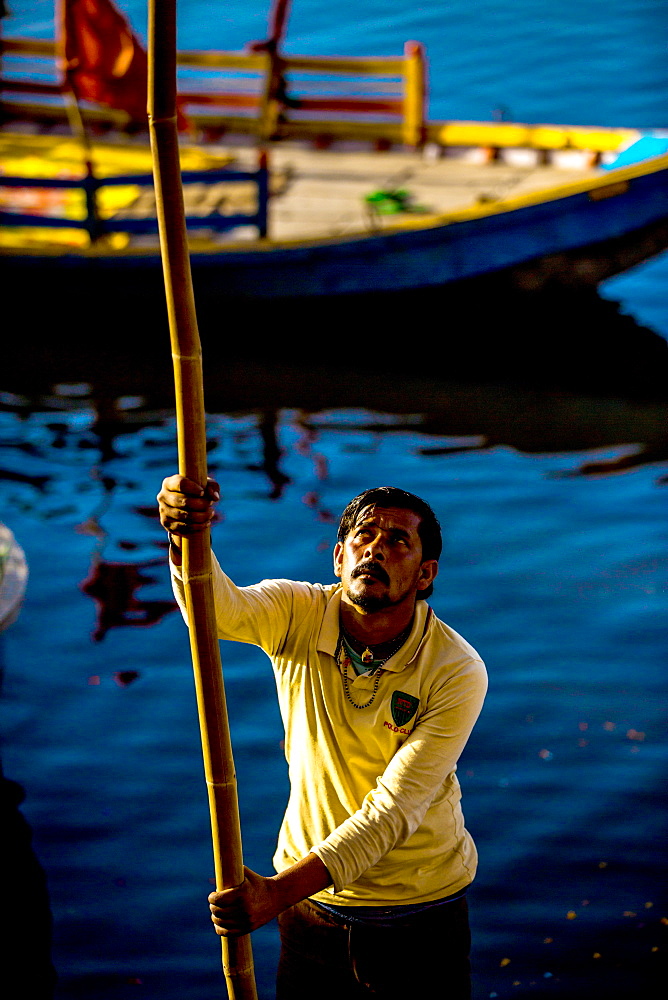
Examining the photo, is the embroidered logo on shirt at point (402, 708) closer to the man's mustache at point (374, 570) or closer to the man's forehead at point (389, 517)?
the man's mustache at point (374, 570)

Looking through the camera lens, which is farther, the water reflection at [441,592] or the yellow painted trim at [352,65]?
the yellow painted trim at [352,65]

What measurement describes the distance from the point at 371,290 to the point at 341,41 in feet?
29.4

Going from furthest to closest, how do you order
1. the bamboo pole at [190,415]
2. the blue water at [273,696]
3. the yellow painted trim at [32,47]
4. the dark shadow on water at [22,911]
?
the yellow painted trim at [32,47]
the blue water at [273,696]
the dark shadow on water at [22,911]
the bamboo pole at [190,415]

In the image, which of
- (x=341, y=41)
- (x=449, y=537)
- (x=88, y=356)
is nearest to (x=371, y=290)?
(x=88, y=356)

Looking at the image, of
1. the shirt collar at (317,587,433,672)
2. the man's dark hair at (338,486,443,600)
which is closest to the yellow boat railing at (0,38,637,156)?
the man's dark hair at (338,486,443,600)

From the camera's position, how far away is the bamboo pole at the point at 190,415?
7.46ft

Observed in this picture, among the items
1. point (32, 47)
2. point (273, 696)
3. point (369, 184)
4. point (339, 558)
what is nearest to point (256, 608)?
point (339, 558)

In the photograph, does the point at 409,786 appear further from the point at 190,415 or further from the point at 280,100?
the point at 280,100

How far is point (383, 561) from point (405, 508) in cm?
16

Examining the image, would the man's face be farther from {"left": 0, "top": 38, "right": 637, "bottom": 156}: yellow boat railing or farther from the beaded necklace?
{"left": 0, "top": 38, "right": 637, "bottom": 156}: yellow boat railing

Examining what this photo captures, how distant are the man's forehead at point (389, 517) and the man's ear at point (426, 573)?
0.09 metres

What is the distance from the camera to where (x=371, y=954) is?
3035 millimetres

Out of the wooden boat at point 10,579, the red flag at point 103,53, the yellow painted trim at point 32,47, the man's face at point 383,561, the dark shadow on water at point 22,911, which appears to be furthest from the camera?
the yellow painted trim at point 32,47

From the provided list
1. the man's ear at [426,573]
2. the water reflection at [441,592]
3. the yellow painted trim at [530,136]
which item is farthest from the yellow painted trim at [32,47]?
the man's ear at [426,573]
